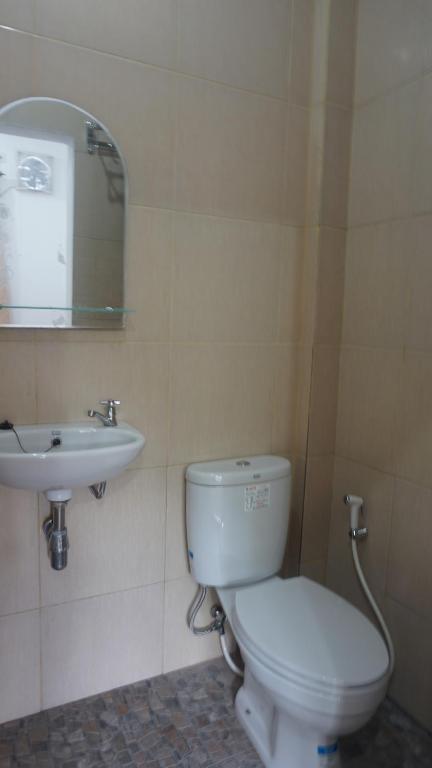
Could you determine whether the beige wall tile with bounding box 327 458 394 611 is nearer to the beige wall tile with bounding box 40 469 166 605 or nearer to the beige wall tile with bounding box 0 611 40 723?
the beige wall tile with bounding box 40 469 166 605

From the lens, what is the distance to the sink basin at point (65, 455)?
1.21 m

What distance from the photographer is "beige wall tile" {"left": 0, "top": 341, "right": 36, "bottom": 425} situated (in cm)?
142

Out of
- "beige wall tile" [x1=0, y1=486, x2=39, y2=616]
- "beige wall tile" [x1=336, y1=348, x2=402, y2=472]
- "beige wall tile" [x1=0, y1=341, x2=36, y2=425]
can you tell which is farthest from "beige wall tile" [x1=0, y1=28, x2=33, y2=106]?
"beige wall tile" [x1=336, y1=348, x2=402, y2=472]

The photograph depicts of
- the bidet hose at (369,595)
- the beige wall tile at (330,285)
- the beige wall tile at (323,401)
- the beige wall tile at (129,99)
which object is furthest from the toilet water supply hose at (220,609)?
the beige wall tile at (129,99)

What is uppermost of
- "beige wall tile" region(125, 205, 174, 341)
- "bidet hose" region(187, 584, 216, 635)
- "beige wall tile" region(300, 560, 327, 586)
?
"beige wall tile" region(125, 205, 174, 341)

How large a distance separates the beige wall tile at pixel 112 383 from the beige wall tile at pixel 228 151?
19.4 inches

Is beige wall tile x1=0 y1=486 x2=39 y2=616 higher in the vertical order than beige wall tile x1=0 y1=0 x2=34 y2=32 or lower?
lower

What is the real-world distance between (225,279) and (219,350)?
23 centimetres

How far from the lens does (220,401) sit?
1.76m

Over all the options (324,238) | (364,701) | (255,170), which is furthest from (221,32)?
(364,701)

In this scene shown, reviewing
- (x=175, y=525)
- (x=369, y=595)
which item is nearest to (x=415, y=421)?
(x=369, y=595)

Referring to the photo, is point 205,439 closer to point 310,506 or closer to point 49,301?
point 310,506

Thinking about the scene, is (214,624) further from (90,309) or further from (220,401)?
(90,309)

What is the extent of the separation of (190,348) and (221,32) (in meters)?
0.98
